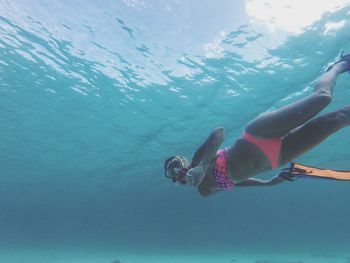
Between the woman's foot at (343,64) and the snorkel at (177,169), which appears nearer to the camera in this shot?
the snorkel at (177,169)

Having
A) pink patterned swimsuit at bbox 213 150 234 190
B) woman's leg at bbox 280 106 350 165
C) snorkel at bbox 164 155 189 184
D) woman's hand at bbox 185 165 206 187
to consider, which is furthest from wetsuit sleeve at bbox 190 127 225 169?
woman's leg at bbox 280 106 350 165

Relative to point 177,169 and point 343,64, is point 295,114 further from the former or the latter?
point 177,169

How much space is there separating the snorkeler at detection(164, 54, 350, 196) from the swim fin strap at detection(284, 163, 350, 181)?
0.19m

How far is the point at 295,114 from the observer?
4805 millimetres

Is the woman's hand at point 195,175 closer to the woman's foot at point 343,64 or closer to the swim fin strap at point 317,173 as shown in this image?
the swim fin strap at point 317,173

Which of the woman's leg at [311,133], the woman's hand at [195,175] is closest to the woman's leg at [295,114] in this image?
the woman's leg at [311,133]

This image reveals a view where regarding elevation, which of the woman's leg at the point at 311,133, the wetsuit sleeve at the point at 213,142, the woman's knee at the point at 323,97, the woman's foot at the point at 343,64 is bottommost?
the wetsuit sleeve at the point at 213,142

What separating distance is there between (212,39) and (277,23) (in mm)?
2866

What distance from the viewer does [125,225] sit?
10475 cm

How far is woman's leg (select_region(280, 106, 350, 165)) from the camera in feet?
16.1

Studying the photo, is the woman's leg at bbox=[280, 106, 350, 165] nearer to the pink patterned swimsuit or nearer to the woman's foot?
the woman's foot

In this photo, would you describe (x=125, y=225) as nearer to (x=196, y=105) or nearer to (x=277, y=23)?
(x=196, y=105)

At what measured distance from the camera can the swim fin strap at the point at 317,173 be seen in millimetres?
5020

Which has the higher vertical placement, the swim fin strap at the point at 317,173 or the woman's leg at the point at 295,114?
the woman's leg at the point at 295,114
